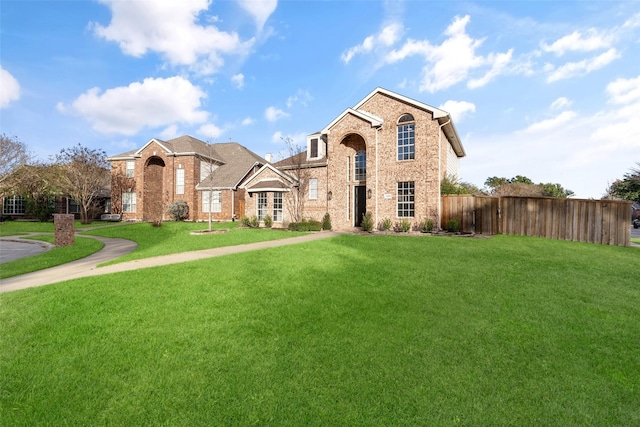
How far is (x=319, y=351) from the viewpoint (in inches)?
136

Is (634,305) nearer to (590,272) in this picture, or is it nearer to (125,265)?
(590,272)

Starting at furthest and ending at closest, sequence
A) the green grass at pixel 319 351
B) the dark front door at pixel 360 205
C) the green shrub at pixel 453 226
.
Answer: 1. the dark front door at pixel 360 205
2. the green shrub at pixel 453 226
3. the green grass at pixel 319 351

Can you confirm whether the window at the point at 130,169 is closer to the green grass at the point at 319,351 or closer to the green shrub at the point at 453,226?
the green grass at the point at 319,351

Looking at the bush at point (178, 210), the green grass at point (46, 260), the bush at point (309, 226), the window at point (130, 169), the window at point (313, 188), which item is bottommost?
the green grass at point (46, 260)

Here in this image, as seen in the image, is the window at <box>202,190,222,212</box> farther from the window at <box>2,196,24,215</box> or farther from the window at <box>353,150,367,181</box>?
the window at <box>2,196,24,215</box>

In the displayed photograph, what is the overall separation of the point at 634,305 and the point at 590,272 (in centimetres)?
245

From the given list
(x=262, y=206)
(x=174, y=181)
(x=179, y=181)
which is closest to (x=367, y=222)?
(x=262, y=206)

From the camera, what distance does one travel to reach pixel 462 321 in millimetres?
4352

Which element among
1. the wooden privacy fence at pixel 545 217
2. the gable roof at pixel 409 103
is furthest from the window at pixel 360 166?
the wooden privacy fence at pixel 545 217

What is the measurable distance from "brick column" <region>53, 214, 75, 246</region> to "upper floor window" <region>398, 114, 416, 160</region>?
16.7 metres

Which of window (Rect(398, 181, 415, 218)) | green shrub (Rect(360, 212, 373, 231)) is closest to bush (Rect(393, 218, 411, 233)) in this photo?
window (Rect(398, 181, 415, 218))

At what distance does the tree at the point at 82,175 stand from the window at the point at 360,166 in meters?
24.4

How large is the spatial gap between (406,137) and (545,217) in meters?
8.22

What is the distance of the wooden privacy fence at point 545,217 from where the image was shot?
13086 millimetres
